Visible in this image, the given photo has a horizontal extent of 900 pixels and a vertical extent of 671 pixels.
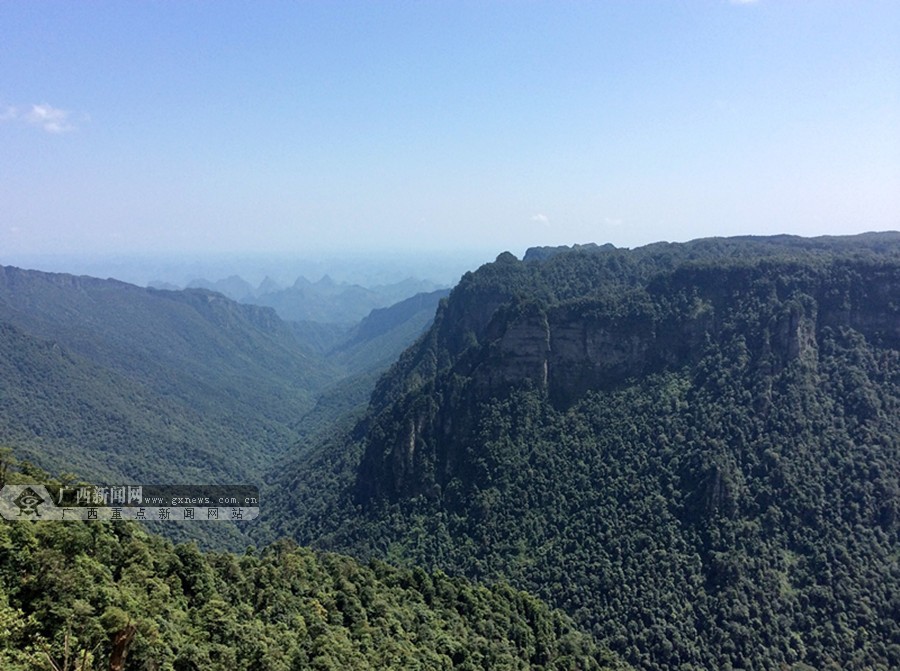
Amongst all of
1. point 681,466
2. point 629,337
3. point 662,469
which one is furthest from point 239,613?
point 629,337

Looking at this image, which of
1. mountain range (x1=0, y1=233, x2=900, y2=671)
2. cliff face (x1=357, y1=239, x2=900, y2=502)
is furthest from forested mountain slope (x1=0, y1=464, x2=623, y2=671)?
cliff face (x1=357, y1=239, x2=900, y2=502)

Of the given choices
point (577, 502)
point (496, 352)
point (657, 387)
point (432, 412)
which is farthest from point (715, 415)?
point (432, 412)

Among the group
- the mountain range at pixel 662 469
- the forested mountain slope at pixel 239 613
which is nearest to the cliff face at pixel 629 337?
the mountain range at pixel 662 469

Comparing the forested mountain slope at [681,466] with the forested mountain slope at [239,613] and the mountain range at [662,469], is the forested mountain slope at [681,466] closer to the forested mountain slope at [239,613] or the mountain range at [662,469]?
the mountain range at [662,469]

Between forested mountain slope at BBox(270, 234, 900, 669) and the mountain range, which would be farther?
forested mountain slope at BBox(270, 234, 900, 669)

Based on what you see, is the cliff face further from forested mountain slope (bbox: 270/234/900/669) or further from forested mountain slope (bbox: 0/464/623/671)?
forested mountain slope (bbox: 0/464/623/671)

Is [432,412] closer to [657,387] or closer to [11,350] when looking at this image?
[657,387]
